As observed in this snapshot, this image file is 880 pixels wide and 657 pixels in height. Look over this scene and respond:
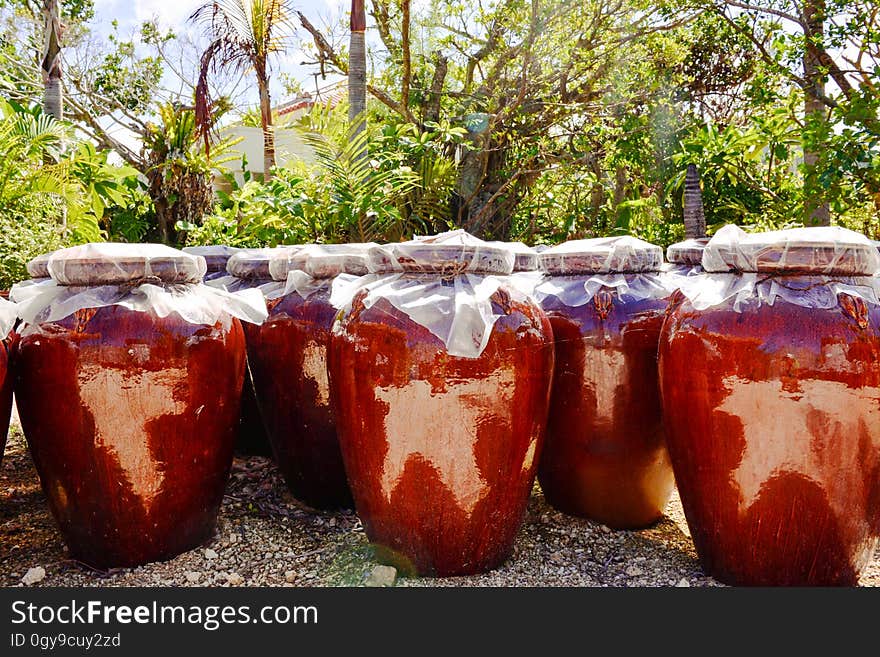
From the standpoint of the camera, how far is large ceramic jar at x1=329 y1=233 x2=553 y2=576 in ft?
7.29

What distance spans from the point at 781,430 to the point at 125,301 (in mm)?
1926

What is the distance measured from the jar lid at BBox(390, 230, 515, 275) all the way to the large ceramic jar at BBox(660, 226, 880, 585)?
0.60m

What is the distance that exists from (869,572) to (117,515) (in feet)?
7.82

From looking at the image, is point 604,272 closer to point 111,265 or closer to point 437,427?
point 437,427

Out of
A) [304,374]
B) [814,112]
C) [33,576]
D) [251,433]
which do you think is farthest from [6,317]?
[814,112]

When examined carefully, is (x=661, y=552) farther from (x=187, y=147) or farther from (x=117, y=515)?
(x=187, y=147)

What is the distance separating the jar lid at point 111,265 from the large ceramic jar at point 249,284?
688 millimetres

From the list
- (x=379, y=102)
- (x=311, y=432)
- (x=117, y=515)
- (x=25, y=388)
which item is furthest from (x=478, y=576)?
(x=379, y=102)

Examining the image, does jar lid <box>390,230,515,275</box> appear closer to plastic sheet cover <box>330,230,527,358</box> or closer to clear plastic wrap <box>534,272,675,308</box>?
plastic sheet cover <box>330,230,527,358</box>

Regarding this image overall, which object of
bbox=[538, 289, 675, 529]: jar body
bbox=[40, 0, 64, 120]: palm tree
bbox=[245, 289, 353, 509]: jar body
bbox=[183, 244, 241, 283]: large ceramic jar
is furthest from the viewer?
bbox=[40, 0, 64, 120]: palm tree

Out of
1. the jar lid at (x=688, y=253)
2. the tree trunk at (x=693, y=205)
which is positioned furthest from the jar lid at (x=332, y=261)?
the tree trunk at (x=693, y=205)

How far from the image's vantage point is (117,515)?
244cm

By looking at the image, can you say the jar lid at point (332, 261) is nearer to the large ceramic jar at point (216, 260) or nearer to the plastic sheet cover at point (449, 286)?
the plastic sheet cover at point (449, 286)

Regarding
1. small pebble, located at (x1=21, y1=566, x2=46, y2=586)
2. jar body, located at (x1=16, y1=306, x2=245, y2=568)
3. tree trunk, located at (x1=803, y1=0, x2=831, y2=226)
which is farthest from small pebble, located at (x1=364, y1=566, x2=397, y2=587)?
tree trunk, located at (x1=803, y1=0, x2=831, y2=226)
